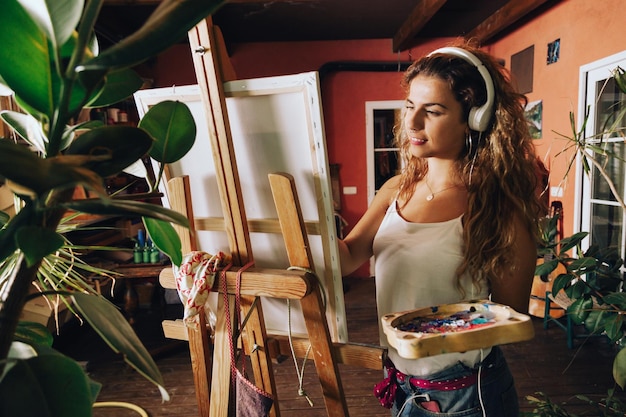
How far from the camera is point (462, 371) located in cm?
96

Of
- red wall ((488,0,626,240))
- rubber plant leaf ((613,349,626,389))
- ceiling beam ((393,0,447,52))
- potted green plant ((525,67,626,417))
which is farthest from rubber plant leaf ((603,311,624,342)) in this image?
ceiling beam ((393,0,447,52))

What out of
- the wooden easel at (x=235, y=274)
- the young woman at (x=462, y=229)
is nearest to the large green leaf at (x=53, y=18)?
the wooden easel at (x=235, y=274)

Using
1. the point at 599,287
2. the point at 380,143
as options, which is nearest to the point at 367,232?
the point at 599,287

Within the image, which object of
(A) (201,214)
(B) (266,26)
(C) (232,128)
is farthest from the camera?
(B) (266,26)

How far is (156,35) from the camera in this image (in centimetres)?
33

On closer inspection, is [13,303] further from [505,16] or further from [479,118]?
[505,16]

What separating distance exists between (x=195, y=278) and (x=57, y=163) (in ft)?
2.26

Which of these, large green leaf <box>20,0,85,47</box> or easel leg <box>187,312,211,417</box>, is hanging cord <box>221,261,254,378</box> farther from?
large green leaf <box>20,0,85,47</box>

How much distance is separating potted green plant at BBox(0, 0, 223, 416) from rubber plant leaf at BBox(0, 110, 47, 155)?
3 cm

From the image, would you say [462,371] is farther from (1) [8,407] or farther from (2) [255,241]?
(1) [8,407]

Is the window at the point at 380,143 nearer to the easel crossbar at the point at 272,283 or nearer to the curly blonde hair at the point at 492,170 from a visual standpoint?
the curly blonde hair at the point at 492,170

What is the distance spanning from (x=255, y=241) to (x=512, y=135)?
2.31ft

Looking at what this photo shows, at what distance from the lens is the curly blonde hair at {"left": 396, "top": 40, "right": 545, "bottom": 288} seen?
95 cm

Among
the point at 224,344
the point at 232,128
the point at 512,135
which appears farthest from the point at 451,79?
the point at 224,344
